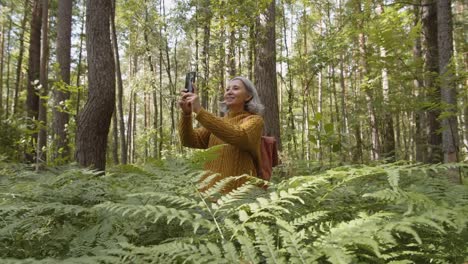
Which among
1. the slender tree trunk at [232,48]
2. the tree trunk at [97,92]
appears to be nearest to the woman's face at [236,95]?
the tree trunk at [97,92]

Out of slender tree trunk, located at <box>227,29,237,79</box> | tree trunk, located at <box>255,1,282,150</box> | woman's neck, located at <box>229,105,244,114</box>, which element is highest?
slender tree trunk, located at <box>227,29,237,79</box>

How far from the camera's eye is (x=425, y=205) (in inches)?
56.4

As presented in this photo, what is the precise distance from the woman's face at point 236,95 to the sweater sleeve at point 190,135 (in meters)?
0.37

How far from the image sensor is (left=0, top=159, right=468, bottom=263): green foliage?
1251mm

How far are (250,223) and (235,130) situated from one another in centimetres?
131

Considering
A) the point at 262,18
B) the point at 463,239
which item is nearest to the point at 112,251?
the point at 463,239

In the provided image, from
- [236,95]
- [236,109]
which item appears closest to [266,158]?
[236,109]

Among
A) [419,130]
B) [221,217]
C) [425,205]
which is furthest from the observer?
[419,130]

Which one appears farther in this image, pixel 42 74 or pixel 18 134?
pixel 18 134

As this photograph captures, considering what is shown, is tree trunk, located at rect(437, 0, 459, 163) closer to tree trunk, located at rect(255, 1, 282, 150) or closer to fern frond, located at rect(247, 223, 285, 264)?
tree trunk, located at rect(255, 1, 282, 150)

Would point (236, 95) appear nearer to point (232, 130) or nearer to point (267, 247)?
point (232, 130)

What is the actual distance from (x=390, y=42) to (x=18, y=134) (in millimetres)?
11888

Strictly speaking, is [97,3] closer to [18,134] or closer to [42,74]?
[42,74]

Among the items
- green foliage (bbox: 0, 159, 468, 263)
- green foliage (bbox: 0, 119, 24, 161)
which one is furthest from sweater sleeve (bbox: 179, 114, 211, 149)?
green foliage (bbox: 0, 119, 24, 161)
